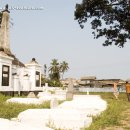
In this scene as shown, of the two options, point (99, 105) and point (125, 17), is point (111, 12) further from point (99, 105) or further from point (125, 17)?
Answer: point (99, 105)

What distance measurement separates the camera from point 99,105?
16812mm

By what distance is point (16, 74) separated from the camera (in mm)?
29672

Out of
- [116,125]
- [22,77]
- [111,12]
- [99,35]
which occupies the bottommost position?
[116,125]

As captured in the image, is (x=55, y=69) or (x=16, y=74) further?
(x=55, y=69)

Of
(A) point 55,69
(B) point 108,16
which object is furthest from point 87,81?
(B) point 108,16

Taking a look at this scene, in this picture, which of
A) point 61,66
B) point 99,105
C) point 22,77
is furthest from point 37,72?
point 61,66

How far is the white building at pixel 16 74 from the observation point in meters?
26.7

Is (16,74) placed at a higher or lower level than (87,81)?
lower

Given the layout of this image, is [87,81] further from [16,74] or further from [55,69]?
[16,74]

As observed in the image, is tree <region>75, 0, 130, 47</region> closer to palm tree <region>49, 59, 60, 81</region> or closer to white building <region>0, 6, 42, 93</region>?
white building <region>0, 6, 42, 93</region>

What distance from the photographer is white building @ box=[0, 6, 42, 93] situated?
87.7 feet

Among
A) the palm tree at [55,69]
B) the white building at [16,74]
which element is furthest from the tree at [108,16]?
the palm tree at [55,69]

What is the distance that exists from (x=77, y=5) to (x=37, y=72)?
7744 millimetres

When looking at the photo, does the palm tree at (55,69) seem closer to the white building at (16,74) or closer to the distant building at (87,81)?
the distant building at (87,81)
